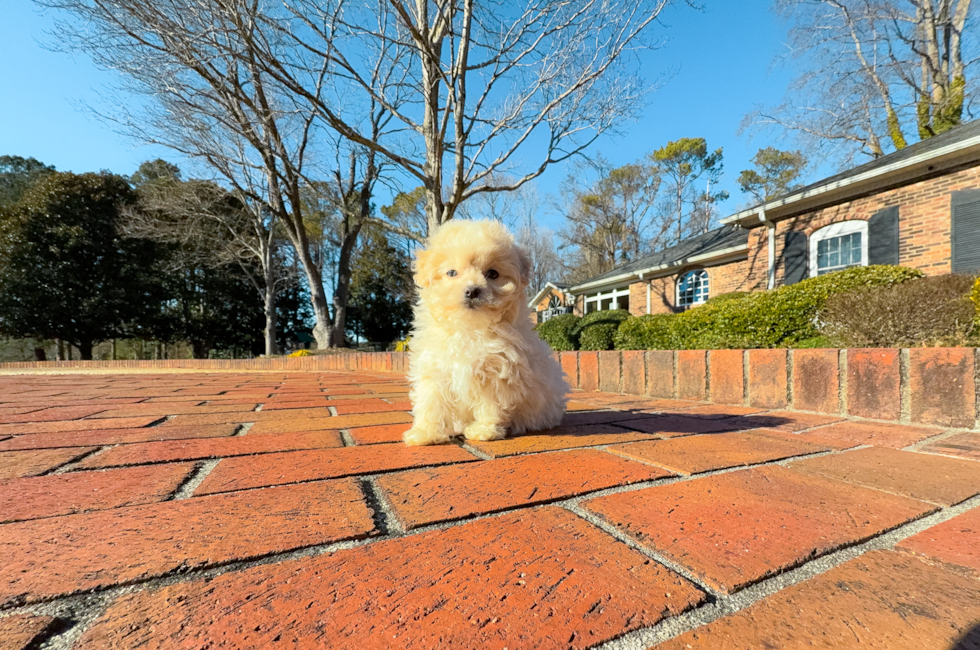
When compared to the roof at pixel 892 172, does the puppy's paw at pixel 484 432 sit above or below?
below

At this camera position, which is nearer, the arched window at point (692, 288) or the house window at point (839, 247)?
the house window at point (839, 247)

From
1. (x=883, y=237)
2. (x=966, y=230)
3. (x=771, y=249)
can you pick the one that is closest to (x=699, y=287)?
(x=771, y=249)

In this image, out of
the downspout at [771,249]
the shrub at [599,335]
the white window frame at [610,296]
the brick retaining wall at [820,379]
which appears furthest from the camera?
the white window frame at [610,296]

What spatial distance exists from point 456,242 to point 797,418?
2.24 metres

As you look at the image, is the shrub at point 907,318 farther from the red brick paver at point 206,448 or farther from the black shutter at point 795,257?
the black shutter at point 795,257

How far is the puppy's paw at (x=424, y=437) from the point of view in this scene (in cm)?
172

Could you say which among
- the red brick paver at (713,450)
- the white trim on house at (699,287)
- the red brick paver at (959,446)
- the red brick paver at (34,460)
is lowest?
the red brick paver at (959,446)

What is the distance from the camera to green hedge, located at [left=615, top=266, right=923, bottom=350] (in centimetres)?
390

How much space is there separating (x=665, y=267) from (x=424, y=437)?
13733 millimetres

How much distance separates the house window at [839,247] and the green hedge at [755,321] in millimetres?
4502

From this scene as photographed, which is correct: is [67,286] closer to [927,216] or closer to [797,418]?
[797,418]

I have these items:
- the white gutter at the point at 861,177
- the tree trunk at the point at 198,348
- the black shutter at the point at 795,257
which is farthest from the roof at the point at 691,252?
the tree trunk at the point at 198,348

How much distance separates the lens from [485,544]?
2.81ft

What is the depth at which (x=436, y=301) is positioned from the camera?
6.17ft
